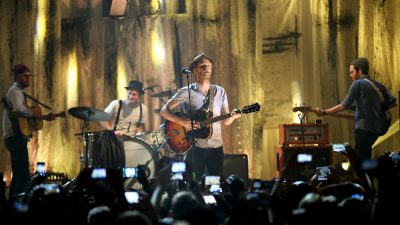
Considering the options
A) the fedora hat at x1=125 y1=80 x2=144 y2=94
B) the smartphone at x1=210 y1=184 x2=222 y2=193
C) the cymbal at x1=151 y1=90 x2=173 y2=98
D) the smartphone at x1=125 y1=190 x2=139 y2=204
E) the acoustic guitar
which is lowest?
the smartphone at x1=210 y1=184 x2=222 y2=193

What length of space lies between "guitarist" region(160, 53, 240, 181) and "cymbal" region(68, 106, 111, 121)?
1.65 m

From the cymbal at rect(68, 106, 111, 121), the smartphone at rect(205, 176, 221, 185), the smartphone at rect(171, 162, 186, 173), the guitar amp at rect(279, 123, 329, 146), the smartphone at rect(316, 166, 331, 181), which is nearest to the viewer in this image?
the smartphone at rect(205, 176, 221, 185)

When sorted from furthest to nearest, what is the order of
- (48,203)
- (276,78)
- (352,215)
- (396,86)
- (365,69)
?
(276,78) → (396,86) → (365,69) → (48,203) → (352,215)

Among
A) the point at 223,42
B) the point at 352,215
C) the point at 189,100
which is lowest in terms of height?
the point at 352,215

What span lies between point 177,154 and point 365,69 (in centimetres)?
401

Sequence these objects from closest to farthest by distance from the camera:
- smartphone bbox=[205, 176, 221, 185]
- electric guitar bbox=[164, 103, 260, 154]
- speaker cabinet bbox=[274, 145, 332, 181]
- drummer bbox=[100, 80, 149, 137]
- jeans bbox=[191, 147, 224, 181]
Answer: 1. smartphone bbox=[205, 176, 221, 185]
2. jeans bbox=[191, 147, 224, 181]
3. electric guitar bbox=[164, 103, 260, 154]
4. speaker cabinet bbox=[274, 145, 332, 181]
5. drummer bbox=[100, 80, 149, 137]

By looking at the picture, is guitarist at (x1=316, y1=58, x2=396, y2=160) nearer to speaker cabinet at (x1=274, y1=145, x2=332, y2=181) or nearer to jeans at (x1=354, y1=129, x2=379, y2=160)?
jeans at (x1=354, y1=129, x2=379, y2=160)

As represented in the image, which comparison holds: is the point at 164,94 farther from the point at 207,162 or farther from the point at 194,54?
the point at 207,162

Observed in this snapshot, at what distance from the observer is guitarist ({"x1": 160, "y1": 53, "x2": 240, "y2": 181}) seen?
10484mm

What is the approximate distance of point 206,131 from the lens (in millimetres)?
10812

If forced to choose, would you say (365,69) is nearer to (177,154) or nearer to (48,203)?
(177,154)

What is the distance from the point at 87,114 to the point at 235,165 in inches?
114

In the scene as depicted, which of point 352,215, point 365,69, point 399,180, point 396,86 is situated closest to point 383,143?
point 396,86

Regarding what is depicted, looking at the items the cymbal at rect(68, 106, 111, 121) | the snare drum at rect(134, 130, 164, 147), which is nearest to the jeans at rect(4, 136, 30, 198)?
the cymbal at rect(68, 106, 111, 121)
